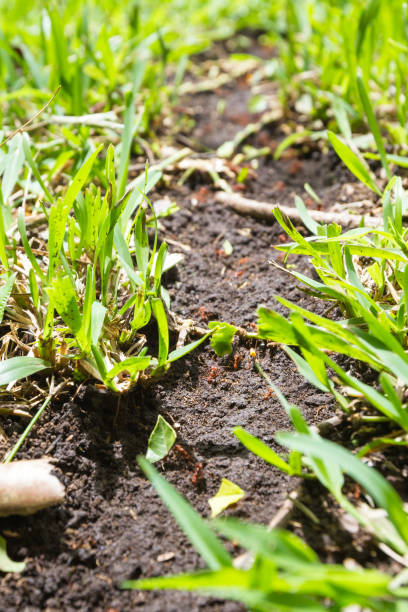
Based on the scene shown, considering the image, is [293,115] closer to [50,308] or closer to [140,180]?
[140,180]

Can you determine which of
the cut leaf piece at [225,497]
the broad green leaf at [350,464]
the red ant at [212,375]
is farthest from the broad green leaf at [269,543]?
the red ant at [212,375]

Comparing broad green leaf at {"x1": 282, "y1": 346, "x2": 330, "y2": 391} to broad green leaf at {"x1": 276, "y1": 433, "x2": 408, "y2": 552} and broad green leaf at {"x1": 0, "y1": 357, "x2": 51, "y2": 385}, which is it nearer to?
broad green leaf at {"x1": 276, "y1": 433, "x2": 408, "y2": 552}

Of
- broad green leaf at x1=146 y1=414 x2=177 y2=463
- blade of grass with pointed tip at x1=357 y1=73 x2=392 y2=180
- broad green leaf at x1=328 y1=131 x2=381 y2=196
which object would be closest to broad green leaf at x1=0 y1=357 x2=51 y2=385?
broad green leaf at x1=146 y1=414 x2=177 y2=463

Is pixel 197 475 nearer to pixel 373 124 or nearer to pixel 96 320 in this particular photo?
pixel 96 320

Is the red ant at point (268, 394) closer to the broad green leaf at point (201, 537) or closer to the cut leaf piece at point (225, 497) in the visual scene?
the cut leaf piece at point (225, 497)

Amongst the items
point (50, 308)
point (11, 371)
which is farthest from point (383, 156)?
point (11, 371)

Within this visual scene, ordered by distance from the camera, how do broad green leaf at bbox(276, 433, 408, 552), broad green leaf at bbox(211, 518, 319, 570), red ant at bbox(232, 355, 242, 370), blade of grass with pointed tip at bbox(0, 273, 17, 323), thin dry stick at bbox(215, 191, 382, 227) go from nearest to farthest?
broad green leaf at bbox(211, 518, 319, 570) → broad green leaf at bbox(276, 433, 408, 552) → blade of grass with pointed tip at bbox(0, 273, 17, 323) → red ant at bbox(232, 355, 242, 370) → thin dry stick at bbox(215, 191, 382, 227)
